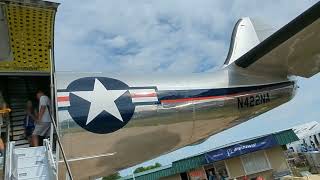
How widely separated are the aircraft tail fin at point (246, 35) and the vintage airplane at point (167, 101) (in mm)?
1601

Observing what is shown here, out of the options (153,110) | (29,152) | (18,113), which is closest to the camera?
(29,152)

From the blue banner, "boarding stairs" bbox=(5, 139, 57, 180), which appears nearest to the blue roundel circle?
"boarding stairs" bbox=(5, 139, 57, 180)

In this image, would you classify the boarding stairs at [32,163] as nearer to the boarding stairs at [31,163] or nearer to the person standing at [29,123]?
the boarding stairs at [31,163]

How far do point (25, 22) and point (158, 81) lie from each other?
2.82 m

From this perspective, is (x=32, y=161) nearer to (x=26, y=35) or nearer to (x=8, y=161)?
(x=8, y=161)

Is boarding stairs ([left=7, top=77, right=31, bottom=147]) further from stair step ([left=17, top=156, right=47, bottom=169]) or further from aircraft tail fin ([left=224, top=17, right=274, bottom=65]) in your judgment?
aircraft tail fin ([left=224, top=17, right=274, bottom=65])

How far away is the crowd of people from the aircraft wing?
12.9ft

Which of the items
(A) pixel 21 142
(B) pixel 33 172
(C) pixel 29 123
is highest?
(C) pixel 29 123

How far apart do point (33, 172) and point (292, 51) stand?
4.87 m

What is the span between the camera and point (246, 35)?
1029 centimetres

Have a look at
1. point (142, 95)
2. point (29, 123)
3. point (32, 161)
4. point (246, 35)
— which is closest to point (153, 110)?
point (142, 95)

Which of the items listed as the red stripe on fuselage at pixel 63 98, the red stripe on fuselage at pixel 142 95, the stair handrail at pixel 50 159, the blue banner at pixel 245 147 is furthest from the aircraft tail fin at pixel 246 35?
the blue banner at pixel 245 147

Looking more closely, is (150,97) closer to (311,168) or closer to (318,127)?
(311,168)

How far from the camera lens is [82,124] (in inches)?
258
